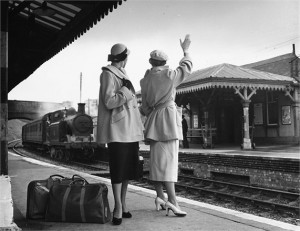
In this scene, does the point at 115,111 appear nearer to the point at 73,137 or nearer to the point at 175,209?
the point at 175,209

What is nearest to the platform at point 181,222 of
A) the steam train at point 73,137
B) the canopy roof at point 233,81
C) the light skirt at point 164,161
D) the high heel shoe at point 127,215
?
the high heel shoe at point 127,215

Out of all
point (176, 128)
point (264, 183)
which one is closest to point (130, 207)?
point (176, 128)

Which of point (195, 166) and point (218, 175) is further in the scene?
point (195, 166)

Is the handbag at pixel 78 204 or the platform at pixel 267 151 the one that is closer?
the handbag at pixel 78 204

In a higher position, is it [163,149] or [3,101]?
[3,101]

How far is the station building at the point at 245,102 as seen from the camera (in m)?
13.3

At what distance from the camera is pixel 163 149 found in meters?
3.34

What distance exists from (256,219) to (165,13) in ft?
12.2

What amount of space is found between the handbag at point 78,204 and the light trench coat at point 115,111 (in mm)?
499

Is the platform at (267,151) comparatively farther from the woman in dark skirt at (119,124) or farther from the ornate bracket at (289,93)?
the woman in dark skirt at (119,124)

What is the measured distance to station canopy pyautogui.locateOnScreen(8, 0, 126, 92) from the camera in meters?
5.05

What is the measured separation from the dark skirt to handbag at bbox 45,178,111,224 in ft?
0.57

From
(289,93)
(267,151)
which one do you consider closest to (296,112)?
(289,93)

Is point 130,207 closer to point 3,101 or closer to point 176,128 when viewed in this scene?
point 176,128
